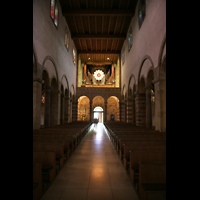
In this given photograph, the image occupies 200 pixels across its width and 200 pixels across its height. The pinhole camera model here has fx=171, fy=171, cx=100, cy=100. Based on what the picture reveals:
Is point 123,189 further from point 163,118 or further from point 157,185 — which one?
point 163,118

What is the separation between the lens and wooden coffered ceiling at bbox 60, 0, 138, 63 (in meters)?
14.8

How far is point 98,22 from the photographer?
1759cm

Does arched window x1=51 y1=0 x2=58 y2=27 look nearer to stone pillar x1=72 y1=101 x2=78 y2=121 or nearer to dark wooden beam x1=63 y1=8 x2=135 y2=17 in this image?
dark wooden beam x1=63 y1=8 x2=135 y2=17

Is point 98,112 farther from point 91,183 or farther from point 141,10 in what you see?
point 91,183

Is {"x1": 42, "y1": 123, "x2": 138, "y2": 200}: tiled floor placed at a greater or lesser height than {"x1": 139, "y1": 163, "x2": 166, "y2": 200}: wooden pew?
lesser

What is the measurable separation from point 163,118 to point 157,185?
21.8ft

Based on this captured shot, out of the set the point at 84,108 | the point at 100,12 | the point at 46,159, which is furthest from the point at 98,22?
the point at 46,159

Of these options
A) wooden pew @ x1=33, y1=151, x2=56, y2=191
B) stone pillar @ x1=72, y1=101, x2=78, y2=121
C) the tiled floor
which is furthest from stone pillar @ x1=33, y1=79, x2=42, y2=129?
stone pillar @ x1=72, y1=101, x2=78, y2=121

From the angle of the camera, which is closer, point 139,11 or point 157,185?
point 157,185

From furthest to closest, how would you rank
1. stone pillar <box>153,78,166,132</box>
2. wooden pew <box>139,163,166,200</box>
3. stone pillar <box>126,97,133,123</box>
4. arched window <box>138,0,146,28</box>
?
stone pillar <box>126,97,133,123</box>
arched window <box>138,0,146,28</box>
stone pillar <box>153,78,166,132</box>
wooden pew <box>139,163,166,200</box>

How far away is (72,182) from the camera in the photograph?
3637mm

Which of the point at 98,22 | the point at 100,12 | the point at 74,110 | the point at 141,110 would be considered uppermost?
the point at 98,22

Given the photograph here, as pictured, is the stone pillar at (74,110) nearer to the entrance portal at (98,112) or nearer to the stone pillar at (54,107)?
the entrance portal at (98,112)
